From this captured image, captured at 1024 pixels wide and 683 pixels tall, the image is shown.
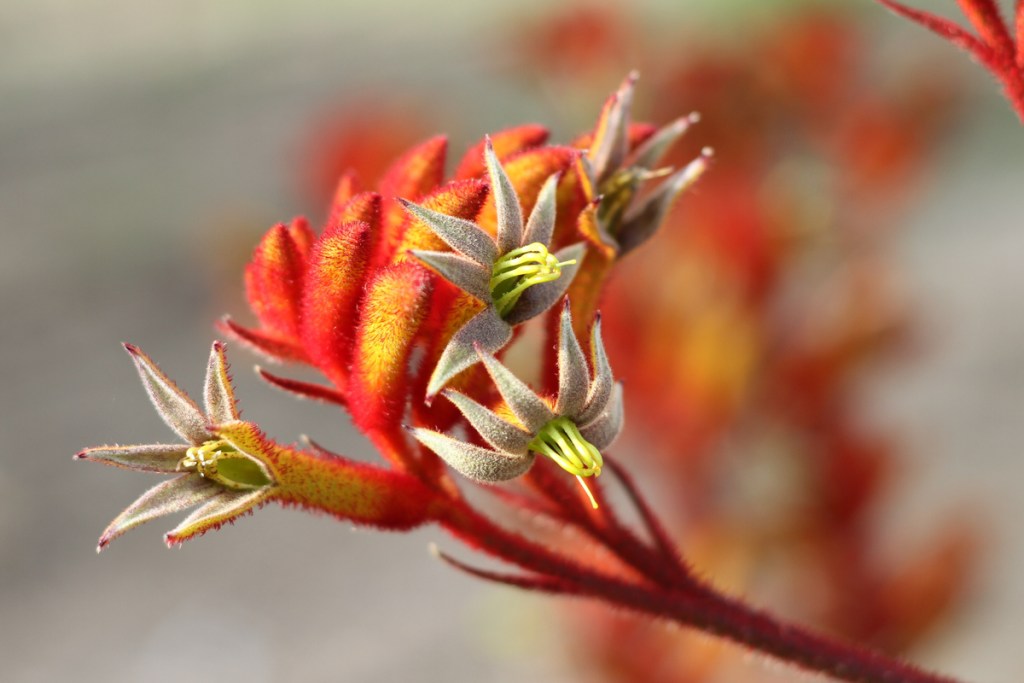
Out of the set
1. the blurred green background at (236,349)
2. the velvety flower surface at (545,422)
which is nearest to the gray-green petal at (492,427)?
the velvety flower surface at (545,422)

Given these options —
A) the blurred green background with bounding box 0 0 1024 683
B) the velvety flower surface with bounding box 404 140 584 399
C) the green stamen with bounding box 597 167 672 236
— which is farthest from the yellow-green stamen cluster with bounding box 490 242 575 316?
the blurred green background with bounding box 0 0 1024 683

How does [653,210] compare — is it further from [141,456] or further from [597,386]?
[141,456]

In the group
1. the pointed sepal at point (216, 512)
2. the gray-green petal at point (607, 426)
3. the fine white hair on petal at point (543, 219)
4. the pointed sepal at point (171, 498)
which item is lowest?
the gray-green petal at point (607, 426)

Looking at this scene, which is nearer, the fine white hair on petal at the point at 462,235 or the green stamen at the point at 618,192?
the fine white hair on petal at the point at 462,235

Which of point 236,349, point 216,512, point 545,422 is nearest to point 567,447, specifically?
point 545,422

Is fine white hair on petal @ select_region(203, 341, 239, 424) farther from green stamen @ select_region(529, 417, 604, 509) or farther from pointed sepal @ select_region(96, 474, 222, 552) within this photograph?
green stamen @ select_region(529, 417, 604, 509)

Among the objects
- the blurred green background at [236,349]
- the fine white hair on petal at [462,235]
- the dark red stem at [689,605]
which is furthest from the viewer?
the blurred green background at [236,349]

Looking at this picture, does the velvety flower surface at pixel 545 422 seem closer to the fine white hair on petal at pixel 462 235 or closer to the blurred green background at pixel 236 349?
the fine white hair on petal at pixel 462 235
